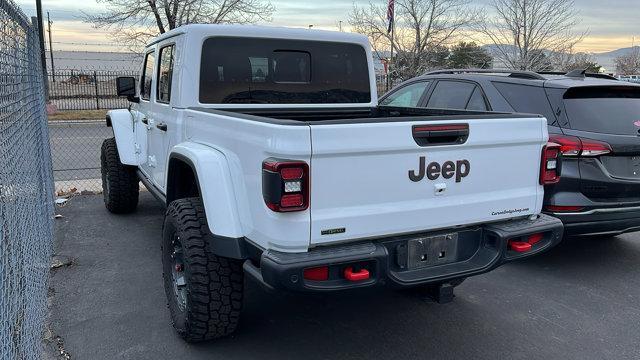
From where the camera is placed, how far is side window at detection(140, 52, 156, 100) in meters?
5.21

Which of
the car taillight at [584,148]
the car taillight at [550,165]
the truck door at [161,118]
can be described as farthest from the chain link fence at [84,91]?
the car taillight at [550,165]

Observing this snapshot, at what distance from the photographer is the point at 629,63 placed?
148ft

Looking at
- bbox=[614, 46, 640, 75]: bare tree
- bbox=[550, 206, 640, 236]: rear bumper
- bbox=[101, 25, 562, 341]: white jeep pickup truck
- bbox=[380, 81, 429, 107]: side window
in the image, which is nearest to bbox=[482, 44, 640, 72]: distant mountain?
bbox=[614, 46, 640, 75]: bare tree

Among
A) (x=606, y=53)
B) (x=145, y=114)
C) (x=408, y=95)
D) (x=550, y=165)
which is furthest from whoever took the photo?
(x=606, y=53)

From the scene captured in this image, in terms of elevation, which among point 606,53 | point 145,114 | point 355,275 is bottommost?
point 355,275

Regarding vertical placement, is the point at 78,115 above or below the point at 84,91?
below

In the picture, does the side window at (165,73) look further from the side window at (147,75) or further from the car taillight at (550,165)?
the car taillight at (550,165)

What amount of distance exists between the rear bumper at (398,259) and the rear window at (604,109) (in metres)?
1.62

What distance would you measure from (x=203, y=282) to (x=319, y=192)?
3.25ft

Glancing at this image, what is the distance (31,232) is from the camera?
12.4 ft

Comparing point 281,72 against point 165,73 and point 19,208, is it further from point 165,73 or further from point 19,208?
point 19,208

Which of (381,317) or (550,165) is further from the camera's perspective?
(381,317)

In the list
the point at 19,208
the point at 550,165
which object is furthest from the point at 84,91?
the point at 550,165

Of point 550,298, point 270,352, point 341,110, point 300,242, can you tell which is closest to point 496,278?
point 550,298
